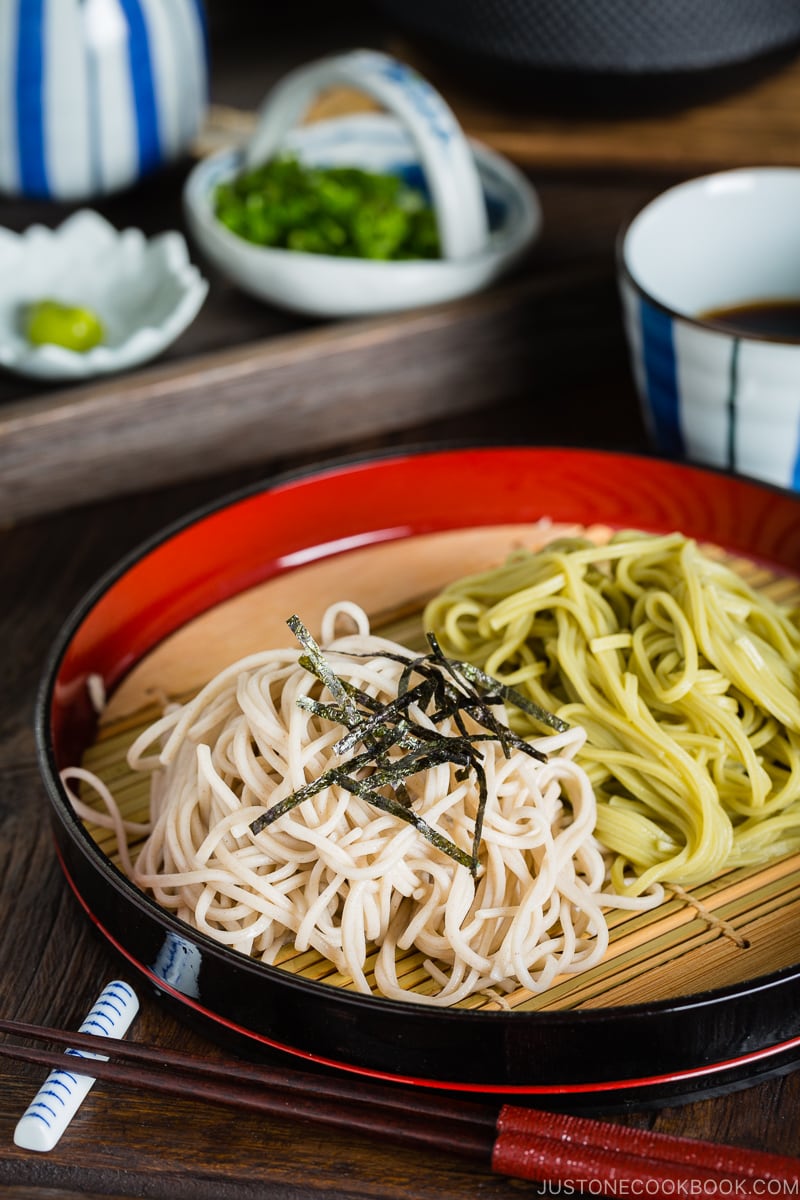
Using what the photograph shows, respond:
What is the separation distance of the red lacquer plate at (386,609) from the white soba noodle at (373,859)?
0.09 metres

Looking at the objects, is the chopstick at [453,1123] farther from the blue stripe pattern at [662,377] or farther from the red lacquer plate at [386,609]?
the blue stripe pattern at [662,377]

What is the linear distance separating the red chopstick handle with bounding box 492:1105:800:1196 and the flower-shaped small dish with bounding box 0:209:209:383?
1514mm

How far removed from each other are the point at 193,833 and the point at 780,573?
0.93 metres

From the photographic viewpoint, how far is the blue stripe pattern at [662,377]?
1.91 metres

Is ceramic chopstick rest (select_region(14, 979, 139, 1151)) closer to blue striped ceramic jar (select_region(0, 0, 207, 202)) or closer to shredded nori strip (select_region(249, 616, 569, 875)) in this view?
shredded nori strip (select_region(249, 616, 569, 875))

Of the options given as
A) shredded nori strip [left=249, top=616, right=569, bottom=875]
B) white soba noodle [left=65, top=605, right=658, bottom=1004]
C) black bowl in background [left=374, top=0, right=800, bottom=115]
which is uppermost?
black bowl in background [left=374, top=0, right=800, bottom=115]

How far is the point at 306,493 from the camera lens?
191cm

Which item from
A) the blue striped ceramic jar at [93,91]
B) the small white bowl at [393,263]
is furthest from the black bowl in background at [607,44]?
the blue striped ceramic jar at [93,91]

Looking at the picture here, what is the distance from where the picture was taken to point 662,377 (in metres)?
1.98

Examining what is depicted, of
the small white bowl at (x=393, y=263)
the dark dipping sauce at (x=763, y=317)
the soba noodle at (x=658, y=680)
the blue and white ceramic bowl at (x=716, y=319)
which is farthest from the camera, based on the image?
the small white bowl at (x=393, y=263)

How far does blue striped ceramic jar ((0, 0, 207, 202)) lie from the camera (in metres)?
2.54

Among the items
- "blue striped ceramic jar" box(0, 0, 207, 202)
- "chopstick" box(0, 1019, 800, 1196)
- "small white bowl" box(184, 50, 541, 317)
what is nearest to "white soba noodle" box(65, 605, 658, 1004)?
"chopstick" box(0, 1019, 800, 1196)

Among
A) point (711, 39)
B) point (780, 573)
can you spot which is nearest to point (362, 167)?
point (711, 39)

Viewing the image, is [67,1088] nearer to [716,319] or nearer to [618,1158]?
[618,1158]
